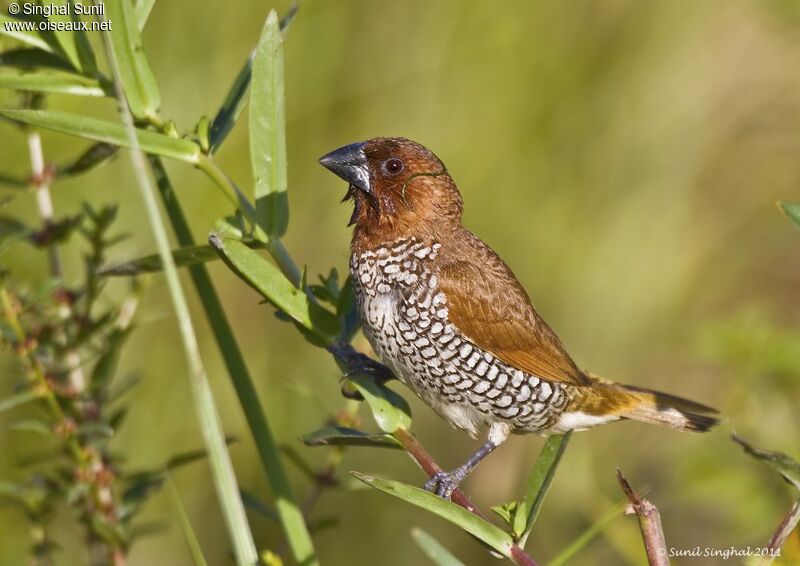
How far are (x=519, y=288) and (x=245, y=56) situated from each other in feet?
6.54

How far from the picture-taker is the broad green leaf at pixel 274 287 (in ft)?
7.02

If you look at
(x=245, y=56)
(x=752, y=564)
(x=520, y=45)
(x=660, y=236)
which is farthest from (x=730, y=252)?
(x=752, y=564)

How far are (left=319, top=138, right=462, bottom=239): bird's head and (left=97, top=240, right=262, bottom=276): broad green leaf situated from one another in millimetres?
853

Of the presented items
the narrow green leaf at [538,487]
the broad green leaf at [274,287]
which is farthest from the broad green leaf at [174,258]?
the narrow green leaf at [538,487]

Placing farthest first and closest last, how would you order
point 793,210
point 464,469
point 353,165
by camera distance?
point 353,165, point 464,469, point 793,210

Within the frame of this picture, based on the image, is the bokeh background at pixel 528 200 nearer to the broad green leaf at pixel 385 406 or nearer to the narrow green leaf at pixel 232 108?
the narrow green leaf at pixel 232 108

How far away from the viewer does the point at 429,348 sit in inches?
112

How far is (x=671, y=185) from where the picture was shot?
5398 mm

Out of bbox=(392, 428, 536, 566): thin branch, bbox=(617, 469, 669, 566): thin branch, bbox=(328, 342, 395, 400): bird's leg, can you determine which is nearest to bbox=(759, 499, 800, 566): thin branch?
bbox=(617, 469, 669, 566): thin branch

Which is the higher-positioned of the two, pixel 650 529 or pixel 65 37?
pixel 65 37

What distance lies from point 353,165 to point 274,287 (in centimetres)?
85

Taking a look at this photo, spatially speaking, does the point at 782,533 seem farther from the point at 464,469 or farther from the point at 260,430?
the point at 464,469

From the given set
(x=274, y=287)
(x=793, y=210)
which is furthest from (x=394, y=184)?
(x=793, y=210)

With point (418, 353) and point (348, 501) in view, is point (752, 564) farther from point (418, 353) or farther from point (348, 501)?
point (348, 501)
